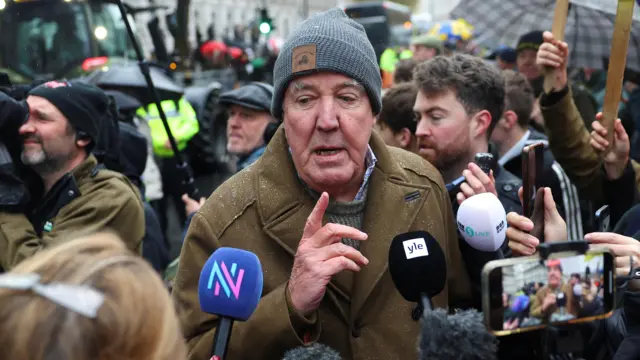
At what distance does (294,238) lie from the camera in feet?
9.18

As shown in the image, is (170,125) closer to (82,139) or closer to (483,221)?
(82,139)

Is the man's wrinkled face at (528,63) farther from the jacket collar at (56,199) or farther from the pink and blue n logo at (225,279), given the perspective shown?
the pink and blue n logo at (225,279)

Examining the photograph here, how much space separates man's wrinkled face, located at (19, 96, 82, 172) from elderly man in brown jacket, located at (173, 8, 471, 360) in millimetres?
1954

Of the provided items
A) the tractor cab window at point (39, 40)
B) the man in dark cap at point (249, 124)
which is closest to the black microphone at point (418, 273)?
the man in dark cap at point (249, 124)

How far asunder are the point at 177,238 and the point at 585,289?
9.20 metres

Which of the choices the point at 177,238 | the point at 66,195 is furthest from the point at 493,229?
the point at 177,238

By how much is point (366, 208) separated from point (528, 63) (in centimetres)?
498

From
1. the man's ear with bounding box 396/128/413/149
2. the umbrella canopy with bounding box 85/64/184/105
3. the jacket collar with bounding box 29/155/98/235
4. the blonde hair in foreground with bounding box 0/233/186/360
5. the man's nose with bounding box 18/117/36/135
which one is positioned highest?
the blonde hair in foreground with bounding box 0/233/186/360

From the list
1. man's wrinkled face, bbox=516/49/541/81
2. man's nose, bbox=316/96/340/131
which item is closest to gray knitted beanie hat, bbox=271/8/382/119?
man's nose, bbox=316/96/340/131

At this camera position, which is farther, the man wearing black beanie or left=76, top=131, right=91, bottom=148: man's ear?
left=76, top=131, right=91, bottom=148: man's ear

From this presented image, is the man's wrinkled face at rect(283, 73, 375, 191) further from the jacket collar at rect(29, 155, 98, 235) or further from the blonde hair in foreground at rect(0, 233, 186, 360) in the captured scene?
the jacket collar at rect(29, 155, 98, 235)

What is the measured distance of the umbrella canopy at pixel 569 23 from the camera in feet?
18.8

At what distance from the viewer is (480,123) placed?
4.10 metres

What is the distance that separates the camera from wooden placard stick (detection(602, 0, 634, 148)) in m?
3.71
